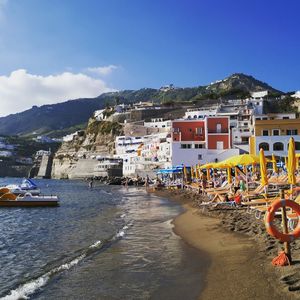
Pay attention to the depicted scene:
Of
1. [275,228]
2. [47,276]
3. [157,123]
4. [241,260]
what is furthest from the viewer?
Result: [157,123]

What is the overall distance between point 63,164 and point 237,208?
11788 cm

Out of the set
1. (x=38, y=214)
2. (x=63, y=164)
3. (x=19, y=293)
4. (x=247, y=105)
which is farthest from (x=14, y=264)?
(x=63, y=164)

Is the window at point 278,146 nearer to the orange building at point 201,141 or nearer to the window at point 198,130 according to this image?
the orange building at point 201,141

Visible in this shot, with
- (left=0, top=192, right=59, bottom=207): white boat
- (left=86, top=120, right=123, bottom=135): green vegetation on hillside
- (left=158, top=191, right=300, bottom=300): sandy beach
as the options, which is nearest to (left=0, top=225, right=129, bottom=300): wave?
(left=158, top=191, right=300, bottom=300): sandy beach

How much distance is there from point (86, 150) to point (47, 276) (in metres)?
123

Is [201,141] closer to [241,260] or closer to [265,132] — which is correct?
[265,132]

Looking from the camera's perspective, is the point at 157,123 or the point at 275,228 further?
the point at 157,123

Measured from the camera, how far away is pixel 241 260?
10930mm

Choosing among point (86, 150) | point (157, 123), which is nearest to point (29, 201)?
point (157, 123)

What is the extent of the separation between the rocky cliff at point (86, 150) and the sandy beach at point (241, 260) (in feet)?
321

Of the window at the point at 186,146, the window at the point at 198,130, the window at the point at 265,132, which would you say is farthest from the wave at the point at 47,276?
the window at the point at 198,130

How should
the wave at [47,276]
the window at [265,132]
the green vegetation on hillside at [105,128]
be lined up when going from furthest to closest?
the green vegetation on hillside at [105,128] → the window at [265,132] → the wave at [47,276]

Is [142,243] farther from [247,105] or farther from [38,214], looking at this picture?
[247,105]

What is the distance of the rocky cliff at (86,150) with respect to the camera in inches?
4711
